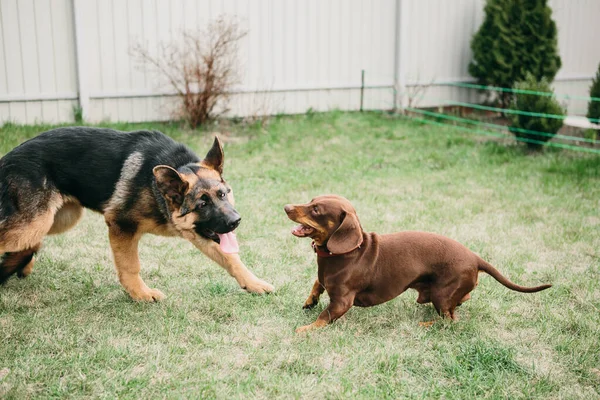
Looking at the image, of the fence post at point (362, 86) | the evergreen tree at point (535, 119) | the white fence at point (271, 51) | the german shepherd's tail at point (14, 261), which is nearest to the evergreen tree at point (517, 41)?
the white fence at point (271, 51)

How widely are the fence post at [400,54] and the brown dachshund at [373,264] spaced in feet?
28.9

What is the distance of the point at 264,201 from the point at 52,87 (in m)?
5.00

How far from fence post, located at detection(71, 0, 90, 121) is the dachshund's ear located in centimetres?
736

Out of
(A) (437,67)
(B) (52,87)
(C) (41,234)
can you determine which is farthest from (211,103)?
(C) (41,234)

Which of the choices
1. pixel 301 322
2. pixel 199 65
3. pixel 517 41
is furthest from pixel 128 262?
pixel 517 41

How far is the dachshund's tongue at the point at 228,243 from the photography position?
13.5 feet

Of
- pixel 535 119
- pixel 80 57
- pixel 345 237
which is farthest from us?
pixel 80 57

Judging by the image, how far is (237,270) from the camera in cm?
451

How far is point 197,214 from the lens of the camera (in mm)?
4070

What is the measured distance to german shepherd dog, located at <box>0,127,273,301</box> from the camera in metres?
4.06

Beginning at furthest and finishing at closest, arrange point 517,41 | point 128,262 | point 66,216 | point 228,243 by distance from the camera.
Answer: point 517,41 < point 66,216 < point 128,262 < point 228,243

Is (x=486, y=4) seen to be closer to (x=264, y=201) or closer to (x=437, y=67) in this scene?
(x=437, y=67)

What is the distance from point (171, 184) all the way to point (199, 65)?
6374 millimetres

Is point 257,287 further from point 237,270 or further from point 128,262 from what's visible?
point 128,262
